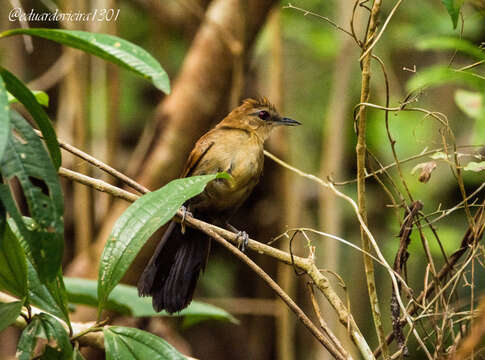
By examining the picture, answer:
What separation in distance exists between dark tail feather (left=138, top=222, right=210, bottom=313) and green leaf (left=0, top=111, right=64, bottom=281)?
1295mm

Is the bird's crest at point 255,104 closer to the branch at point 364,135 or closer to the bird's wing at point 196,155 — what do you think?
the bird's wing at point 196,155

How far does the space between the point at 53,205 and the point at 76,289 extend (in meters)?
1.41

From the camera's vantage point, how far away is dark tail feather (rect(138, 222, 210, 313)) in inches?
100

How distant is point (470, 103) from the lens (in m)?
2.68

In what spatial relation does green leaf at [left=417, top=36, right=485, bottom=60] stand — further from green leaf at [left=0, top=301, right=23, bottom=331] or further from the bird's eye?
green leaf at [left=0, top=301, right=23, bottom=331]

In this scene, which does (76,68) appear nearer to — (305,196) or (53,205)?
(305,196)

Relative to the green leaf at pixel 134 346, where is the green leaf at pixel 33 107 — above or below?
above

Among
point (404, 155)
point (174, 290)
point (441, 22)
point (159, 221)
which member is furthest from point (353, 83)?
point (159, 221)

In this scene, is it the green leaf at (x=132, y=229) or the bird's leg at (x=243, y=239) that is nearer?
the green leaf at (x=132, y=229)

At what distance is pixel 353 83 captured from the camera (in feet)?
19.4

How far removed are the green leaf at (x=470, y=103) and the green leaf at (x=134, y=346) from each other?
163cm

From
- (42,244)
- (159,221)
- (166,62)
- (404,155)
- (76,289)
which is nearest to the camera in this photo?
(42,244)

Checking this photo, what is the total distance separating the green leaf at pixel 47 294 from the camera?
4.94ft

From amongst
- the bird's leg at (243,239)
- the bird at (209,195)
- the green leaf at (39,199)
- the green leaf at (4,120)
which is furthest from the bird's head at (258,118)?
the green leaf at (4,120)
